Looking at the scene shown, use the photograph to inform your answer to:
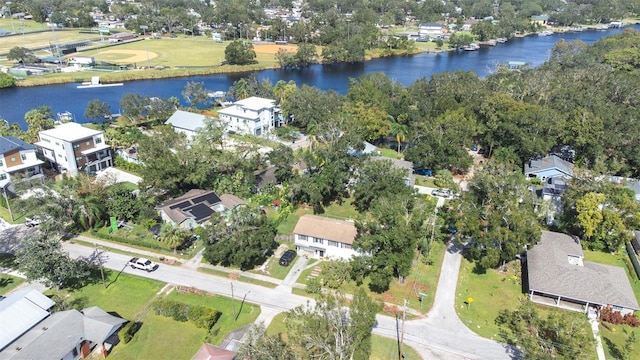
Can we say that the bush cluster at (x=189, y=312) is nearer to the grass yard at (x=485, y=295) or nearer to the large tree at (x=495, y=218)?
the grass yard at (x=485, y=295)

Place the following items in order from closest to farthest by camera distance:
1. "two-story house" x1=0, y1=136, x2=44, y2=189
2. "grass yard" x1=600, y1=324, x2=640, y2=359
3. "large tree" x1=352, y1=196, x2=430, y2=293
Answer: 1. "grass yard" x1=600, y1=324, x2=640, y2=359
2. "large tree" x1=352, y1=196, x2=430, y2=293
3. "two-story house" x1=0, y1=136, x2=44, y2=189

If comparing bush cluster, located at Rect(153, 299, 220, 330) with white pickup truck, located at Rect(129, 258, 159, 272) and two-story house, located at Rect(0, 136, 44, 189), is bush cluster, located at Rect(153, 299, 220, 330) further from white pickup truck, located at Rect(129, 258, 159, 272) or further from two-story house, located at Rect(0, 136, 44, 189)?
two-story house, located at Rect(0, 136, 44, 189)

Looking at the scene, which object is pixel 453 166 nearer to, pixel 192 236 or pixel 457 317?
pixel 457 317

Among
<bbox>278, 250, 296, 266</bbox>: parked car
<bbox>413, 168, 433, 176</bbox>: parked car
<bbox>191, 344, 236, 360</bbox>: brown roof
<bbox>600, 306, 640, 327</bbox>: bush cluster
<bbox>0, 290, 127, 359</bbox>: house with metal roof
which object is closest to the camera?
<bbox>191, 344, 236, 360</bbox>: brown roof

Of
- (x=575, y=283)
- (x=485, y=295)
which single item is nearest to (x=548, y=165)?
(x=575, y=283)

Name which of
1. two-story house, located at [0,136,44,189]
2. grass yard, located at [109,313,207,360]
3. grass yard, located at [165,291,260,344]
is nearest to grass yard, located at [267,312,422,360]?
grass yard, located at [165,291,260,344]

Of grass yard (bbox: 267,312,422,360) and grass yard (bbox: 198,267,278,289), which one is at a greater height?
grass yard (bbox: 198,267,278,289)

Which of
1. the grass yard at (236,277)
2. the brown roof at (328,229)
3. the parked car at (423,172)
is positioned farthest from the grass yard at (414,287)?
the parked car at (423,172)

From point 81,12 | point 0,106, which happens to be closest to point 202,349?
point 0,106
